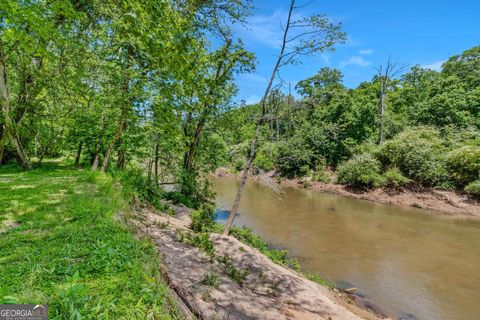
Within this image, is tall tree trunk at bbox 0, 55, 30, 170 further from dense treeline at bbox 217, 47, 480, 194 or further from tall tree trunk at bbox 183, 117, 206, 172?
dense treeline at bbox 217, 47, 480, 194

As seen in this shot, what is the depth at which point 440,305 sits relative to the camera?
21.2ft

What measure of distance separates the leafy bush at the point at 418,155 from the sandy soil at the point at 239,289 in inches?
654

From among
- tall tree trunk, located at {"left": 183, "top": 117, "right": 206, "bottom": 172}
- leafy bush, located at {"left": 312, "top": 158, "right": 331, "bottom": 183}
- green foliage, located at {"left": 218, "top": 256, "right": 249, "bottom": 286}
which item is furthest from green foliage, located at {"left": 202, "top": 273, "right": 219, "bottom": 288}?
leafy bush, located at {"left": 312, "top": 158, "right": 331, "bottom": 183}

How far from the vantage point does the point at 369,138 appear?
2656cm

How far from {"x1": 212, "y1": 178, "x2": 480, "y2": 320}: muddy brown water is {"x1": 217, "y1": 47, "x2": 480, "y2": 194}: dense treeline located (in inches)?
102

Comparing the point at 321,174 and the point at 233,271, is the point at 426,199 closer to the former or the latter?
the point at 321,174

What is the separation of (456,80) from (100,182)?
3646 centimetres

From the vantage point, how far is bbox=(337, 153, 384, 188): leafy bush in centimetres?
1989

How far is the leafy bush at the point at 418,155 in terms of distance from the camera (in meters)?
18.3

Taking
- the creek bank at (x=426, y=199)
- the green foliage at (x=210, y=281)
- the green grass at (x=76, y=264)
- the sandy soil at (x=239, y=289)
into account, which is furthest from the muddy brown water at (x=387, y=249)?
the green grass at (x=76, y=264)

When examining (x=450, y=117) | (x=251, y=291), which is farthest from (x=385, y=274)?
(x=450, y=117)

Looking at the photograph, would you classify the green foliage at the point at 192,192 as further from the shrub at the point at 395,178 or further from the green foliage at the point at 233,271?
the shrub at the point at 395,178

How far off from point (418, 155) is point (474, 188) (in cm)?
392

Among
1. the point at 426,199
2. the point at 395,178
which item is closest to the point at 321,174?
the point at 395,178
